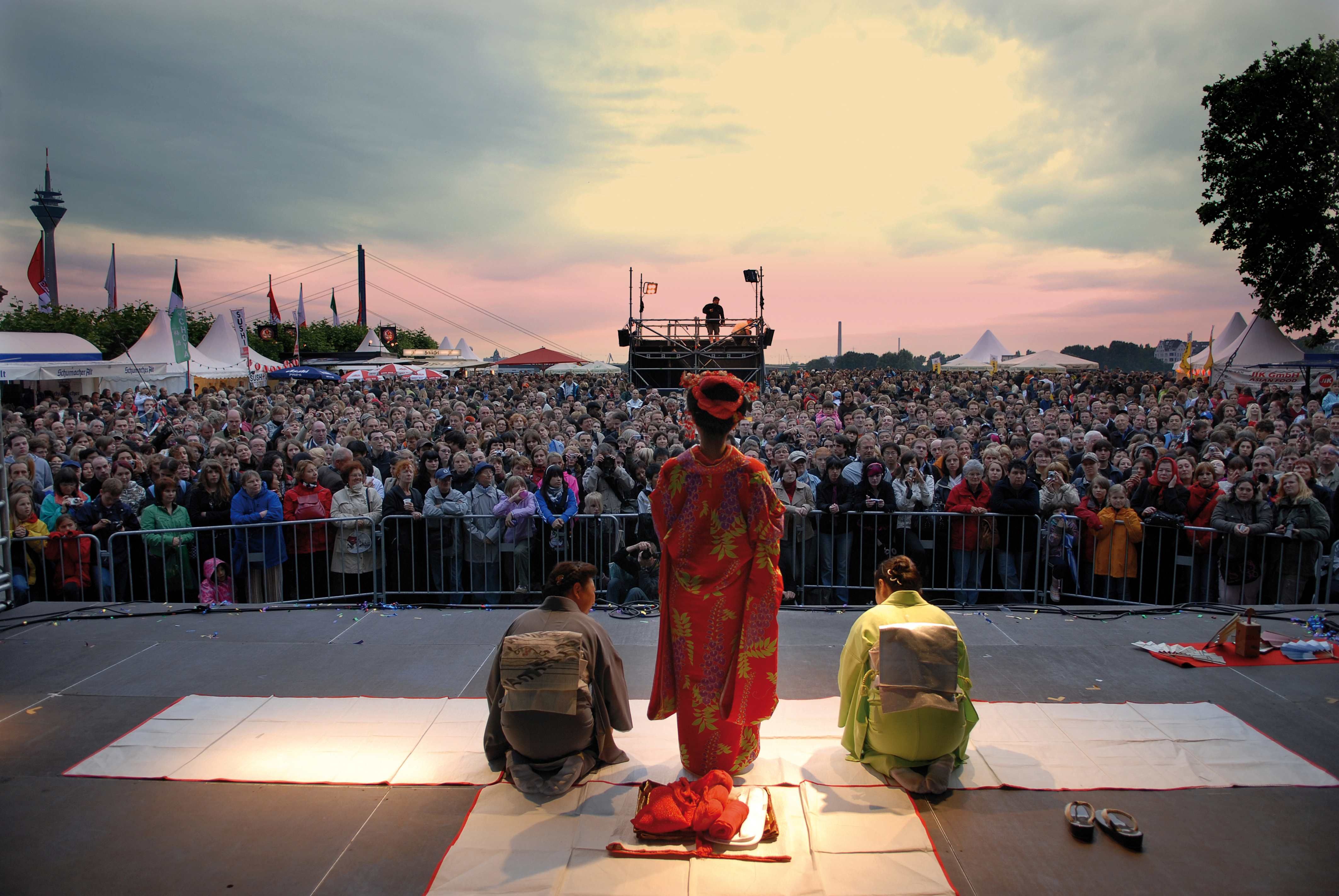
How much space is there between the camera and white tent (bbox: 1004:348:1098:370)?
27.4m

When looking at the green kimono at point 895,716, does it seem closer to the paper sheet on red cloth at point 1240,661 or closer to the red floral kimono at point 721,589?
the red floral kimono at point 721,589

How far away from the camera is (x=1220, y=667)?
511cm

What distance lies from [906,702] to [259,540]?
18.6ft

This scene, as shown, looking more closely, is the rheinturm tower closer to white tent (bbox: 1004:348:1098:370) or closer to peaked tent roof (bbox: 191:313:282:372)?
peaked tent roof (bbox: 191:313:282:372)

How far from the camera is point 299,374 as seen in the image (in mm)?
26750

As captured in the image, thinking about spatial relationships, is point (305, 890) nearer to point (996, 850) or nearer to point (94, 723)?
point (94, 723)

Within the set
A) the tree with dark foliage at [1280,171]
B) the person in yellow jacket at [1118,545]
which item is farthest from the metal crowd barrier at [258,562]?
the tree with dark foliage at [1280,171]

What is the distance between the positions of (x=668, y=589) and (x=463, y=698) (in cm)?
175

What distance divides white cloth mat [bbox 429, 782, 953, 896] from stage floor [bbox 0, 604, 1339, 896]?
0.13 m

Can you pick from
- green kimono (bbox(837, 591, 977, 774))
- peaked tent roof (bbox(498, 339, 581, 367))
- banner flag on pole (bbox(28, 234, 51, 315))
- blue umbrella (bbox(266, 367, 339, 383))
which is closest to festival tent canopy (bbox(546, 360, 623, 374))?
peaked tent roof (bbox(498, 339, 581, 367))

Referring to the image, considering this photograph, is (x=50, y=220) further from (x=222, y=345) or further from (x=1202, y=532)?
(x=1202, y=532)

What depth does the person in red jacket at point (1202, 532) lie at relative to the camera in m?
6.52

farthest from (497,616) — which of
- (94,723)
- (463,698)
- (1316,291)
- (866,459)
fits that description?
(1316,291)

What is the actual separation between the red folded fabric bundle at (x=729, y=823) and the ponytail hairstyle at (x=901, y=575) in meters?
1.26
